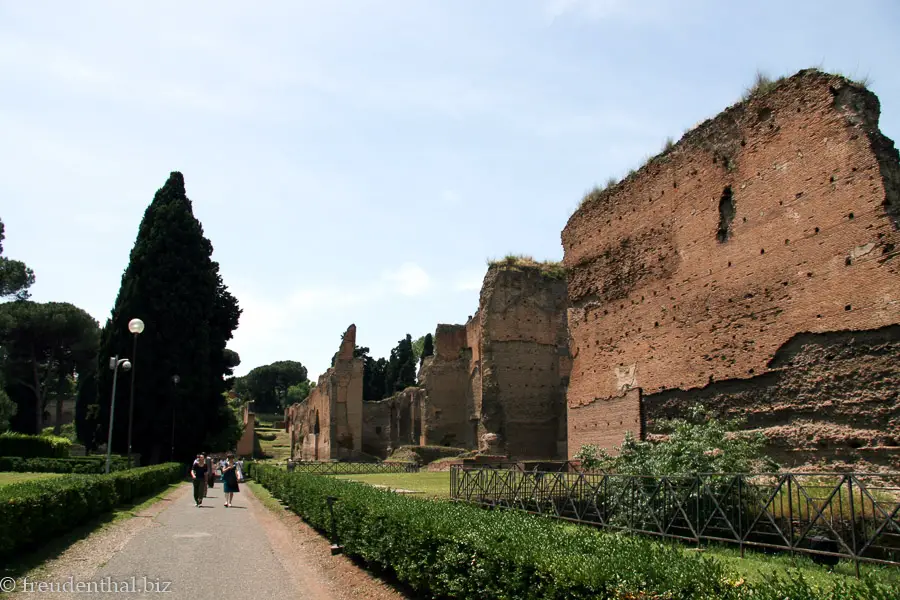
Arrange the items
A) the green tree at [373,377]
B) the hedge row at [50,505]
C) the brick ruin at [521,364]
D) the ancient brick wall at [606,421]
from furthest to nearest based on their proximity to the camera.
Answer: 1. the green tree at [373,377]
2. the brick ruin at [521,364]
3. the ancient brick wall at [606,421]
4. the hedge row at [50,505]

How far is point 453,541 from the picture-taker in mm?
5820

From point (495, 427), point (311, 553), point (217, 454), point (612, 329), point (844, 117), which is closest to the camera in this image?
point (311, 553)

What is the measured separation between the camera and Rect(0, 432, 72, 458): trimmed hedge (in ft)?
83.5

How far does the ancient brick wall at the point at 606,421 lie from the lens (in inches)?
576

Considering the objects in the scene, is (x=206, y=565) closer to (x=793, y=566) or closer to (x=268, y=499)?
(x=793, y=566)

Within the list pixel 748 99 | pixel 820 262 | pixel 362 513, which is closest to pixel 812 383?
pixel 820 262

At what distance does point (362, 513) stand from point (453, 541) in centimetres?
302

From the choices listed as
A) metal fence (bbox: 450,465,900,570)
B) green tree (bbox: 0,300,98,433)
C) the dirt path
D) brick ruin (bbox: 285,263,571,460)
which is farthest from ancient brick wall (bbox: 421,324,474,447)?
metal fence (bbox: 450,465,900,570)

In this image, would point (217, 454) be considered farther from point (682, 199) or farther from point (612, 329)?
point (682, 199)

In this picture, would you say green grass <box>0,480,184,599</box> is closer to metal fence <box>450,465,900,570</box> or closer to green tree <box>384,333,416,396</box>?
metal fence <box>450,465,900,570</box>

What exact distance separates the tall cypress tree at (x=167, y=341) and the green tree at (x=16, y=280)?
16.7 metres

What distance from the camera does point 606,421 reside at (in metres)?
15.6

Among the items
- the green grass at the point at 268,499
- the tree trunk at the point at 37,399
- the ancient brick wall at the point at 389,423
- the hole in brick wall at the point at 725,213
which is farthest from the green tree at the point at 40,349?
the hole in brick wall at the point at 725,213

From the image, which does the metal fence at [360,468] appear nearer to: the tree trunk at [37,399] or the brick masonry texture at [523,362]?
the brick masonry texture at [523,362]
